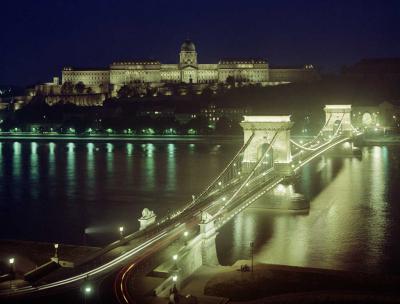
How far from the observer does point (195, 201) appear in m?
14.9

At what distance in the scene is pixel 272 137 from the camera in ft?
63.2

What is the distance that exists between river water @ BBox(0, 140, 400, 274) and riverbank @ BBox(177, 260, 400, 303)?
2.06m

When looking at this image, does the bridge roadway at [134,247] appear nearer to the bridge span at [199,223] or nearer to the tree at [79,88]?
the bridge span at [199,223]

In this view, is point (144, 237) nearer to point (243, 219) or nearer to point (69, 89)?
point (243, 219)

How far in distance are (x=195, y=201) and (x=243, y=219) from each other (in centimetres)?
218

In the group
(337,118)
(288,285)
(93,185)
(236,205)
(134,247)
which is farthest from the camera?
(337,118)

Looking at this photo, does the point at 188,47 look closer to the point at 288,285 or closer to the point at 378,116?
the point at 378,116

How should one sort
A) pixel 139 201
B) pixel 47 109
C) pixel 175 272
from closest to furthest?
pixel 175 272 → pixel 139 201 → pixel 47 109

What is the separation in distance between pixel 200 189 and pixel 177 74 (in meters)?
54.8

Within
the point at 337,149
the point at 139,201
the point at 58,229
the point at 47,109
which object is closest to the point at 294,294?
the point at 58,229

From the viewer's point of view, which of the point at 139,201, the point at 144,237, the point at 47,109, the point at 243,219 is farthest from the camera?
the point at 47,109

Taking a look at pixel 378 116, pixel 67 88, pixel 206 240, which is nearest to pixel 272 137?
pixel 206 240

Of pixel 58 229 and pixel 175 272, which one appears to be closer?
pixel 175 272

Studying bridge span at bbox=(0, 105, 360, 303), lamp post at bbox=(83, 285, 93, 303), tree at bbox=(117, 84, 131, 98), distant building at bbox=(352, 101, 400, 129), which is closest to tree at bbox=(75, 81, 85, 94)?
tree at bbox=(117, 84, 131, 98)
